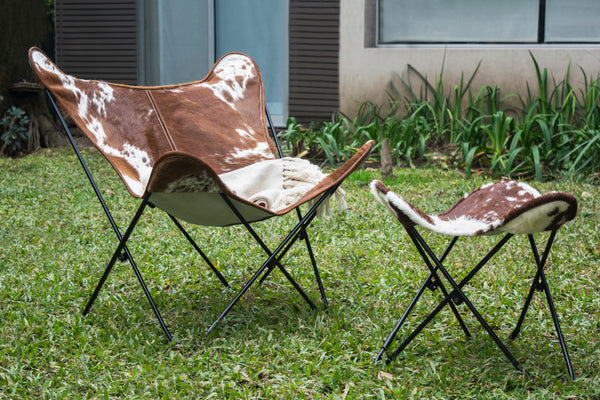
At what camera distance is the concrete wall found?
20.0 ft

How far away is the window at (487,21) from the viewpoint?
634 centimetres

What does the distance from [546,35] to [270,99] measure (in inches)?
123

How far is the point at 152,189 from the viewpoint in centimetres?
195

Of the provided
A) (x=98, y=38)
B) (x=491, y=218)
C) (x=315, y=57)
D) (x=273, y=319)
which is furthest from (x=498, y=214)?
(x=98, y=38)

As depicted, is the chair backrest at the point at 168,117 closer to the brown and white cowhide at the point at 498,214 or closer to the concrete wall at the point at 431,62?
the brown and white cowhide at the point at 498,214

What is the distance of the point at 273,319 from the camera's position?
2.38 m

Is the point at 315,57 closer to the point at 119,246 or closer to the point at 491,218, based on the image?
the point at 119,246

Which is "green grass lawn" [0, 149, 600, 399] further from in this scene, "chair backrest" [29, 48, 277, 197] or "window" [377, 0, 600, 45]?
"window" [377, 0, 600, 45]

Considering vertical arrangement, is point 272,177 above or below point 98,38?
below

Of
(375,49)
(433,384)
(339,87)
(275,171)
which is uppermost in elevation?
(375,49)

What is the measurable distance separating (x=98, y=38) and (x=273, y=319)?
566cm

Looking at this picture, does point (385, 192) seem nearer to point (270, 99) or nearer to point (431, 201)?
point (431, 201)

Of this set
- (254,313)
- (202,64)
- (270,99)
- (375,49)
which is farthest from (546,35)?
(254,313)

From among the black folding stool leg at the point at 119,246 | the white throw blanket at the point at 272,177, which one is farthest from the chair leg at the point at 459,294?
the black folding stool leg at the point at 119,246
